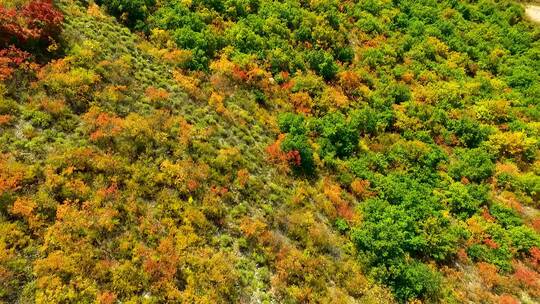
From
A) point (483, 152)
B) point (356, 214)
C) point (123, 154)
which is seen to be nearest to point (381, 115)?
point (483, 152)

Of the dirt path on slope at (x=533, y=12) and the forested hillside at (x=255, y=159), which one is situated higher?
the dirt path on slope at (x=533, y=12)

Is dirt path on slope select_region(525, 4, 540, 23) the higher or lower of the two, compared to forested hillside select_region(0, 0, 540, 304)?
higher

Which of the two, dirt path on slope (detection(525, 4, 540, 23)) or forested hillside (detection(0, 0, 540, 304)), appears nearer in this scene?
forested hillside (detection(0, 0, 540, 304))

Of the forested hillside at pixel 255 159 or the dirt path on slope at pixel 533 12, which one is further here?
the dirt path on slope at pixel 533 12

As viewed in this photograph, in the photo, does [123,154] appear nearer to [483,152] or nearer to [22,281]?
[22,281]
